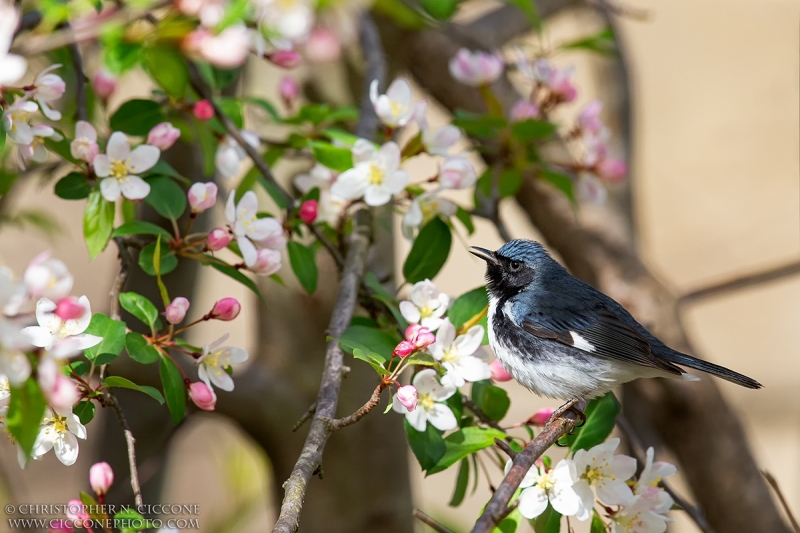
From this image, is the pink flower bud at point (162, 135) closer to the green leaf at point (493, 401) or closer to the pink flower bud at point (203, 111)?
the pink flower bud at point (203, 111)

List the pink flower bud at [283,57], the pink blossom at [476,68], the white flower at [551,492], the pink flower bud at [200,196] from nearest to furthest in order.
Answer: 1. the white flower at [551,492]
2. the pink flower bud at [200,196]
3. the pink flower bud at [283,57]
4. the pink blossom at [476,68]

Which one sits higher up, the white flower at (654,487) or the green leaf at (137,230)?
the green leaf at (137,230)

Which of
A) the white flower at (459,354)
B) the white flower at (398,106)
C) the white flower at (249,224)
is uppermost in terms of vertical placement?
the white flower at (398,106)

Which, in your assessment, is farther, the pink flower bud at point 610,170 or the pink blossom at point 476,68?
the pink flower bud at point 610,170

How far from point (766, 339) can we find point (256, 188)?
5460 millimetres

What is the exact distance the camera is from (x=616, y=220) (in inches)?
142

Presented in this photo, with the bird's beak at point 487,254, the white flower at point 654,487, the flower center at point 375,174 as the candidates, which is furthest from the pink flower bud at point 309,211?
the white flower at point 654,487

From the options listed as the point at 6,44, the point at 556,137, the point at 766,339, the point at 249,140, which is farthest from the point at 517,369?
the point at 766,339

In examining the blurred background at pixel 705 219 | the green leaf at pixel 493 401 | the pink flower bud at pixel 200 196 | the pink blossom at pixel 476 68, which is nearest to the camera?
the pink flower bud at pixel 200 196

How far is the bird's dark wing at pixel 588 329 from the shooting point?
7.43 ft

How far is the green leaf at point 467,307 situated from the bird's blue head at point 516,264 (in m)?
0.39

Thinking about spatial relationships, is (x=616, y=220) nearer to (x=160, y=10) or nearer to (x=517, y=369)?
(x=517, y=369)

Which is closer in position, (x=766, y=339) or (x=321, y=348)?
(x=321, y=348)

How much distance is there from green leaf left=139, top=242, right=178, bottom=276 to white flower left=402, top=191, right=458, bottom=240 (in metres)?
0.68
